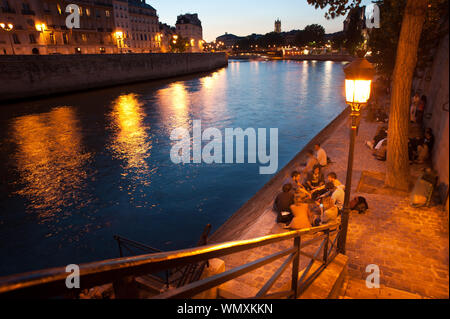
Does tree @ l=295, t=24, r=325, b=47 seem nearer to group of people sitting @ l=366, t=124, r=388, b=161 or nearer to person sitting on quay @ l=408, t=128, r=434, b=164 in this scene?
group of people sitting @ l=366, t=124, r=388, b=161

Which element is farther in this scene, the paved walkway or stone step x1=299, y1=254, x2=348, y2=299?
the paved walkway

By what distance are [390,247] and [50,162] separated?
18.5m

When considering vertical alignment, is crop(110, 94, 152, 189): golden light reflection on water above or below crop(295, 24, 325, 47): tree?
below

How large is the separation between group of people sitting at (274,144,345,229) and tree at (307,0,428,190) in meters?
2.40

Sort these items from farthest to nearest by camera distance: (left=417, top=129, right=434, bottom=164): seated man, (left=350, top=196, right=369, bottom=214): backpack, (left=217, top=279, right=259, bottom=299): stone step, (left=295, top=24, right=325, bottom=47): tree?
(left=295, top=24, right=325, bottom=47): tree
(left=417, top=129, right=434, bottom=164): seated man
(left=350, top=196, right=369, bottom=214): backpack
(left=217, top=279, right=259, bottom=299): stone step

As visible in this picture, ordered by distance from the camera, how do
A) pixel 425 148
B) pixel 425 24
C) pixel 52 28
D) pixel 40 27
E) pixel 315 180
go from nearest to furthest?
pixel 315 180 < pixel 425 148 < pixel 425 24 < pixel 40 27 < pixel 52 28

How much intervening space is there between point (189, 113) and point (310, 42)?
169m

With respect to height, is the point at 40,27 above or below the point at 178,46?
below

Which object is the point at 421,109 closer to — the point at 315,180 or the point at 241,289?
the point at 315,180

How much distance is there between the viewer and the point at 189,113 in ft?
105

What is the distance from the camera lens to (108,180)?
15.5 meters

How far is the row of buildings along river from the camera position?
1987 inches

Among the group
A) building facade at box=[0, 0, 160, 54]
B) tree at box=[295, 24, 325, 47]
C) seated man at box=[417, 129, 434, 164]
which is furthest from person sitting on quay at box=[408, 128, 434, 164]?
tree at box=[295, 24, 325, 47]

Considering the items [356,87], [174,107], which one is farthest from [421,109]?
[174,107]
